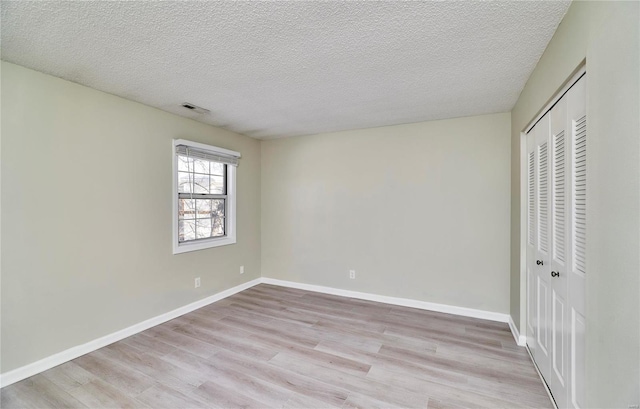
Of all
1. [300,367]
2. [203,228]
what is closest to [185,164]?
[203,228]

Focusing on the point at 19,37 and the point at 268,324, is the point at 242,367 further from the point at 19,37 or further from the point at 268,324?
the point at 19,37

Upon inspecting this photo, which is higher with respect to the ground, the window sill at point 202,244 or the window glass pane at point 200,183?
the window glass pane at point 200,183

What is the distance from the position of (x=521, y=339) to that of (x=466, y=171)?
1.85 m

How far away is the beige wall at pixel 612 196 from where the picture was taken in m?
0.90

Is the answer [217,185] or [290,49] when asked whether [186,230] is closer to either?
[217,185]

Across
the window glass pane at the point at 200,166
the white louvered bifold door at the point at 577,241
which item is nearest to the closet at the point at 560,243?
the white louvered bifold door at the point at 577,241

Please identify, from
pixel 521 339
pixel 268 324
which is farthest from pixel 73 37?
pixel 521 339

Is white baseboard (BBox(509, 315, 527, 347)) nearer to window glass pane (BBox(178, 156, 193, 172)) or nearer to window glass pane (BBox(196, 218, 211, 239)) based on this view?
window glass pane (BBox(196, 218, 211, 239))

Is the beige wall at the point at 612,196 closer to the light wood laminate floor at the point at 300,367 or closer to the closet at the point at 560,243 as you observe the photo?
the closet at the point at 560,243

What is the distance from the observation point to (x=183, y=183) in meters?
3.46

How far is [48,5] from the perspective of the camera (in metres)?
1.48

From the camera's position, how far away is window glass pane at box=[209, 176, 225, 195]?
12.8 ft

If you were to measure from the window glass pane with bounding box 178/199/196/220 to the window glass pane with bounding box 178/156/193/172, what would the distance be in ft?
1.32

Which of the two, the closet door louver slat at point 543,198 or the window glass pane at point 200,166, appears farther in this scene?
the window glass pane at point 200,166
